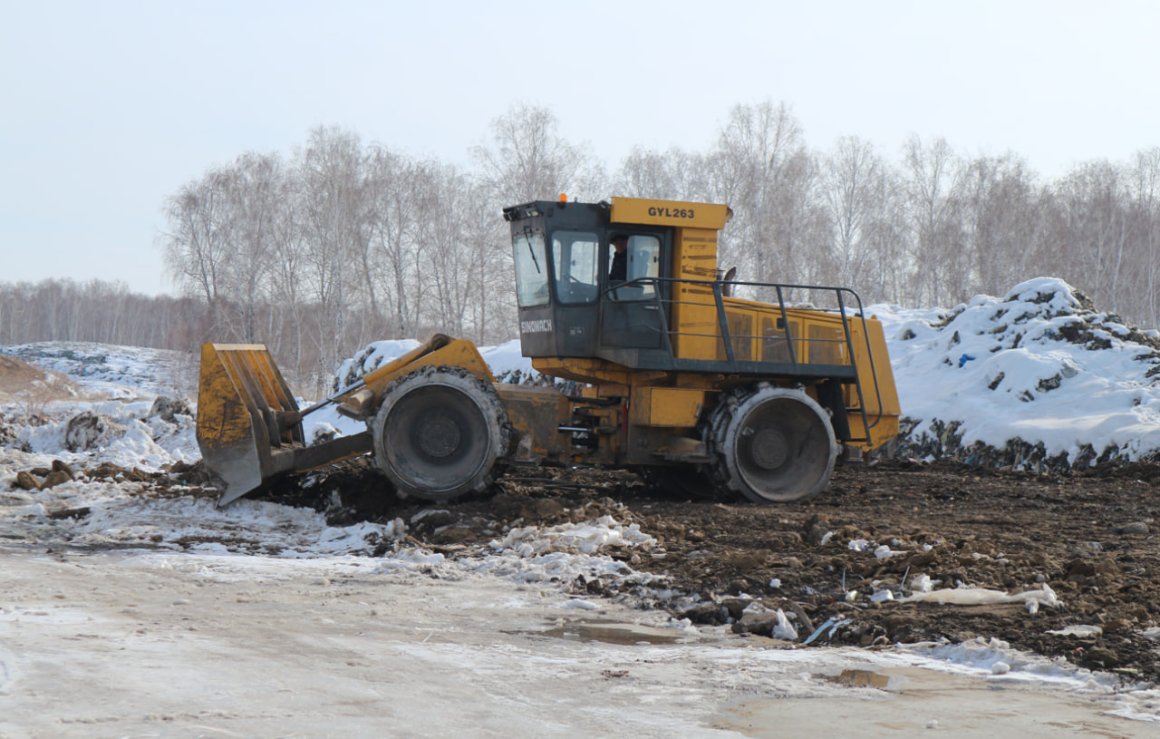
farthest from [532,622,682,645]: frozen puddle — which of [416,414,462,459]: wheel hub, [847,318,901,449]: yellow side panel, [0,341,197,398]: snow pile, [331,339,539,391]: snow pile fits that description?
[0,341,197,398]: snow pile

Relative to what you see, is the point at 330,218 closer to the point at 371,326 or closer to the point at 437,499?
the point at 371,326

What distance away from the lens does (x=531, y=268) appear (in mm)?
12500

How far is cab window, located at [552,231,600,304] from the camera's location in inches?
480

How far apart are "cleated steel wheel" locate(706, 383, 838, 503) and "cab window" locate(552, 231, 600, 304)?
1.79 meters

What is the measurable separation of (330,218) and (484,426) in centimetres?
3348

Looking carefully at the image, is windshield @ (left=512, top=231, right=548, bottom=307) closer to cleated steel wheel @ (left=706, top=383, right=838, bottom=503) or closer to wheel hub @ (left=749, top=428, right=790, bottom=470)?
cleated steel wheel @ (left=706, top=383, right=838, bottom=503)

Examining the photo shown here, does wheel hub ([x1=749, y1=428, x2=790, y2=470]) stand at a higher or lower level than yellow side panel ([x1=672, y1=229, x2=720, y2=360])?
lower

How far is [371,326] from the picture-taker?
155 feet

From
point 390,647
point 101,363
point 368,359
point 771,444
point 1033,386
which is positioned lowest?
point 390,647

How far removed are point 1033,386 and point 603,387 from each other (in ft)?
28.3

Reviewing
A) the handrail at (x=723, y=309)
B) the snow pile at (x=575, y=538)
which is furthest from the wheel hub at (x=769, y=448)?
the snow pile at (x=575, y=538)

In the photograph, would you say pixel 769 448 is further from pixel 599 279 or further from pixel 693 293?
pixel 599 279

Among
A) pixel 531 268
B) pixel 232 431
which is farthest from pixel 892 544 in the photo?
pixel 232 431

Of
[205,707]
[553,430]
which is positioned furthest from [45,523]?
[205,707]
